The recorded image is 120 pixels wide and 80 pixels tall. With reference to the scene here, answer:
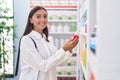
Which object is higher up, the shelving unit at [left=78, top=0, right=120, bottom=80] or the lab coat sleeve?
the shelving unit at [left=78, top=0, right=120, bottom=80]

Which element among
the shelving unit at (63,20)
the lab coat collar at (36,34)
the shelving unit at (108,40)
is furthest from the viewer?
the shelving unit at (63,20)

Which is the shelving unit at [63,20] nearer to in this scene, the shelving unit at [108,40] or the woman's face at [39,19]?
the woman's face at [39,19]

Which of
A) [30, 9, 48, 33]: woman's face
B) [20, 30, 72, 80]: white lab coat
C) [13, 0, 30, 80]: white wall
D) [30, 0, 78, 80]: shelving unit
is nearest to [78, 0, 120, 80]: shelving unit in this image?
[20, 30, 72, 80]: white lab coat

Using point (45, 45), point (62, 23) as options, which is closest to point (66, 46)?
point (45, 45)

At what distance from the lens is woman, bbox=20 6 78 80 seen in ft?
6.62

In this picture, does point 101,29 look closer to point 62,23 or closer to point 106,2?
point 106,2

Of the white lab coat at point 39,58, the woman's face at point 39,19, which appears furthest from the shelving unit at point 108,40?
the woman's face at point 39,19

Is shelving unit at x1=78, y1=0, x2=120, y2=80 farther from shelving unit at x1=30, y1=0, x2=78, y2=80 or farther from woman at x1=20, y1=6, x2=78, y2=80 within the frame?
shelving unit at x1=30, y1=0, x2=78, y2=80

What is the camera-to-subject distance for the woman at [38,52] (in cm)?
202

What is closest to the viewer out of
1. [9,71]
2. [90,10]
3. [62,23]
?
[90,10]

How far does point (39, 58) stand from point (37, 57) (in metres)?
0.02

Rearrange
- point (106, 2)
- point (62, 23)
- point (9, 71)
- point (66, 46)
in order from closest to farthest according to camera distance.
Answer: point (106, 2)
point (66, 46)
point (62, 23)
point (9, 71)

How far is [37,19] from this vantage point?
6.88 feet

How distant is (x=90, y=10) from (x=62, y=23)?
2.66 metres
